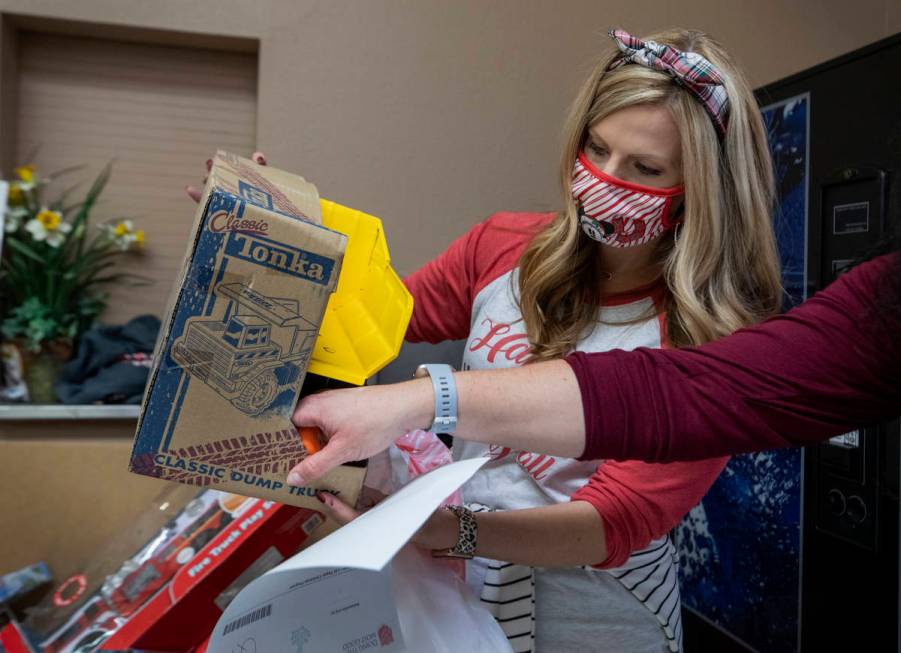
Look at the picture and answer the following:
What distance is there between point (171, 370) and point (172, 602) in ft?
1.79

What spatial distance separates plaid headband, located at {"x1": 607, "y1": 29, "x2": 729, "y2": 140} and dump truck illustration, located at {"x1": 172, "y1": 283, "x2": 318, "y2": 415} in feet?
2.39

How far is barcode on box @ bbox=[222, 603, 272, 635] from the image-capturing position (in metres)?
0.76

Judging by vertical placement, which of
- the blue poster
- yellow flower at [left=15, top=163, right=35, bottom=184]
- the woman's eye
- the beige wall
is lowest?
the blue poster

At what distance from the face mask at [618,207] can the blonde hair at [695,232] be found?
0.11 ft

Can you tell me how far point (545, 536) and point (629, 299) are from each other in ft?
1.38

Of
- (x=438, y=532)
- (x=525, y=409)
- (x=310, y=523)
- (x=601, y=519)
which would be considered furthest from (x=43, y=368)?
(x=525, y=409)

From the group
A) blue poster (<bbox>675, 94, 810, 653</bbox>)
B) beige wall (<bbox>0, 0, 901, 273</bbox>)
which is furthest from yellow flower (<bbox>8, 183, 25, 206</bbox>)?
blue poster (<bbox>675, 94, 810, 653</bbox>)

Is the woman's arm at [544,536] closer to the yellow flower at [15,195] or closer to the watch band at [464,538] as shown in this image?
the watch band at [464,538]

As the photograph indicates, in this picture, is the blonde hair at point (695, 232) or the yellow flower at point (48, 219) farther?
the yellow flower at point (48, 219)

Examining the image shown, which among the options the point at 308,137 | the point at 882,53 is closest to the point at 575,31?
the point at 308,137

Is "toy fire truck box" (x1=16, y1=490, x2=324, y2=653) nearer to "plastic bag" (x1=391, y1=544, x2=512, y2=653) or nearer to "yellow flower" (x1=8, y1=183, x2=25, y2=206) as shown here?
"plastic bag" (x1=391, y1=544, x2=512, y2=653)

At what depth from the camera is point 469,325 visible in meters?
1.50

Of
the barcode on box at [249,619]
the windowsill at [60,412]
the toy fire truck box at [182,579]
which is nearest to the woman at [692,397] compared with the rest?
the barcode on box at [249,619]

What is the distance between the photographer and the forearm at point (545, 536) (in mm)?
1058
